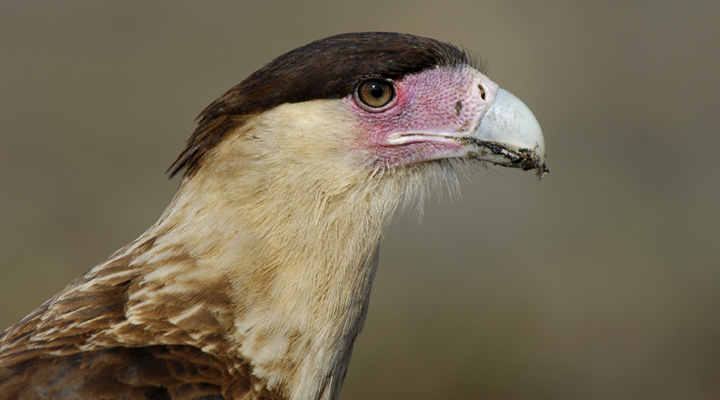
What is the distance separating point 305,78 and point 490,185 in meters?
5.68

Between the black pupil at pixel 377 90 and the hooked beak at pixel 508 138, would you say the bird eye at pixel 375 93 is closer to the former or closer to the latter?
the black pupil at pixel 377 90

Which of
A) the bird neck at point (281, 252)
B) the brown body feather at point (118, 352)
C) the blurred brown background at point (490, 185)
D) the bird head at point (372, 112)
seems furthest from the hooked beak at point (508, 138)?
the blurred brown background at point (490, 185)

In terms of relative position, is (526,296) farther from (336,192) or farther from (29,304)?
(336,192)

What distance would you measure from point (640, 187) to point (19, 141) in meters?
6.95

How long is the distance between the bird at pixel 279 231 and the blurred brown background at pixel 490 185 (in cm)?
324

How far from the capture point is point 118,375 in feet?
7.76

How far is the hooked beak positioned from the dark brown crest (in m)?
0.37

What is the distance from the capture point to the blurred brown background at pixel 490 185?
7.38 meters

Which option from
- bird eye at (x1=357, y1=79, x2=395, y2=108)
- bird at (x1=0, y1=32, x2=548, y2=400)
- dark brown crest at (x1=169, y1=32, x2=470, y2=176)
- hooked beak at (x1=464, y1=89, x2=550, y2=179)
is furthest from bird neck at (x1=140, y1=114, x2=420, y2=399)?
hooked beak at (x1=464, y1=89, x2=550, y2=179)

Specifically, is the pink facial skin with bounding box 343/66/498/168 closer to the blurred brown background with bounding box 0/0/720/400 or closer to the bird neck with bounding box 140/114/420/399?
the bird neck with bounding box 140/114/420/399

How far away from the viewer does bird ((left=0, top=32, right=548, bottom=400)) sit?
2482 mm

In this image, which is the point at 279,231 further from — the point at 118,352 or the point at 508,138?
the point at 508,138

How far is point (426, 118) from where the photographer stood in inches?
117

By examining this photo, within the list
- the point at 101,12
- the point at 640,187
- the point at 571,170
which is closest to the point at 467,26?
the point at 571,170
